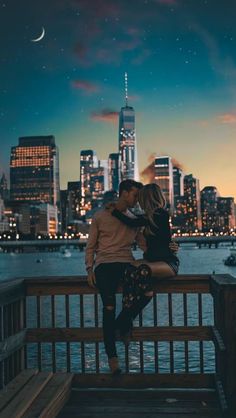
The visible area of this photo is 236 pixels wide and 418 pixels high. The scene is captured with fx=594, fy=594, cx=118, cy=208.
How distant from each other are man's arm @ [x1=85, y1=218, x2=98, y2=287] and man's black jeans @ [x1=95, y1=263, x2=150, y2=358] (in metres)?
0.09

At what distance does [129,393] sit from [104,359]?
18.5 m

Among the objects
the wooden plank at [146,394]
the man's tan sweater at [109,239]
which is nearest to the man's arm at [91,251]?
the man's tan sweater at [109,239]

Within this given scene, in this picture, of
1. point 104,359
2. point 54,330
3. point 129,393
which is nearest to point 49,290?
point 54,330

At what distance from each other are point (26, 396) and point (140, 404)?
4.99 ft

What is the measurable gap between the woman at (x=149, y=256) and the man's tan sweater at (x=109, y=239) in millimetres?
215

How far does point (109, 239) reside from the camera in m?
8.05

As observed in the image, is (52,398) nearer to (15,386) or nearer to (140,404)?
(15,386)

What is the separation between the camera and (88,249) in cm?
797

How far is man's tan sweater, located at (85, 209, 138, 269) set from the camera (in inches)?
314

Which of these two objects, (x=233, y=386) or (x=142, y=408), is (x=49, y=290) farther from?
(x=233, y=386)

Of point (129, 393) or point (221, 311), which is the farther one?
point (129, 393)

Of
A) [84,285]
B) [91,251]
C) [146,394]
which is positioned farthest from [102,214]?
[146,394]

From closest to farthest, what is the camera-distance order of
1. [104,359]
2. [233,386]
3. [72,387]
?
[233,386]
[72,387]
[104,359]

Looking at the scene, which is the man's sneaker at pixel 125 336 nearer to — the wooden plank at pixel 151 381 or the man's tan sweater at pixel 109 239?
the wooden plank at pixel 151 381
